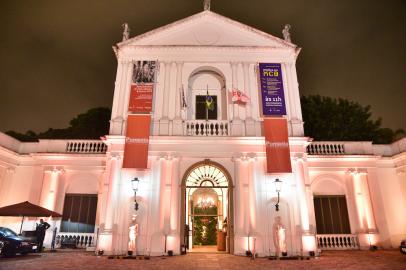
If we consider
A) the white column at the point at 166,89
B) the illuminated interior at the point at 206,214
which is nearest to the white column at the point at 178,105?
the white column at the point at 166,89

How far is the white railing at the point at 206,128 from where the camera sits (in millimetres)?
16422

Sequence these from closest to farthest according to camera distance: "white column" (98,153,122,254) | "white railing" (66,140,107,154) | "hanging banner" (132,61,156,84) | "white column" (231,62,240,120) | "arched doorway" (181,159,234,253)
Result: "white column" (98,153,122,254), "arched doorway" (181,159,234,253), "white column" (231,62,240,120), "hanging banner" (132,61,156,84), "white railing" (66,140,107,154)

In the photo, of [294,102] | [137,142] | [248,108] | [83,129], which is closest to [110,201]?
[137,142]

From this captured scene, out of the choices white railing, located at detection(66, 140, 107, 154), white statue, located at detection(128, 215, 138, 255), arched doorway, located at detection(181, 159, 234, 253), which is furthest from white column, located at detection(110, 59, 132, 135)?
white statue, located at detection(128, 215, 138, 255)

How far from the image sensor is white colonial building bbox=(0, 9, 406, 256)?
15.0 meters

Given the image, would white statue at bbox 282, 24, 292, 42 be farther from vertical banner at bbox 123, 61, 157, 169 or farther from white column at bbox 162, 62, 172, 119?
vertical banner at bbox 123, 61, 157, 169

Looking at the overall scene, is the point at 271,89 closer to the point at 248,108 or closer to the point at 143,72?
the point at 248,108

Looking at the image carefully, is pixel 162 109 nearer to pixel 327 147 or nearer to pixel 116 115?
pixel 116 115

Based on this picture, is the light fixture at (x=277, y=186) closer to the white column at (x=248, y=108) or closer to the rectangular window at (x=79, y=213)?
the white column at (x=248, y=108)

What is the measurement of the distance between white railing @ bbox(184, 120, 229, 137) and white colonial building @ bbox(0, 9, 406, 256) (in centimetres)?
7

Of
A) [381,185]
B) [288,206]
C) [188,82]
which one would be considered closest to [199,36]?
[188,82]

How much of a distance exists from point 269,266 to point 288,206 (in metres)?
4.80

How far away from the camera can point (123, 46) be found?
712 inches

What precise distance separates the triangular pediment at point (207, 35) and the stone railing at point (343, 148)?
6.89 meters
